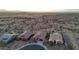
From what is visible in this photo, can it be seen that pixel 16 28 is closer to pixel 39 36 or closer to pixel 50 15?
pixel 39 36

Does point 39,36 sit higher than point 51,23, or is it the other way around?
point 51,23

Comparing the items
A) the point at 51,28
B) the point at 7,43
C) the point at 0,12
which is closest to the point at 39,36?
the point at 51,28
